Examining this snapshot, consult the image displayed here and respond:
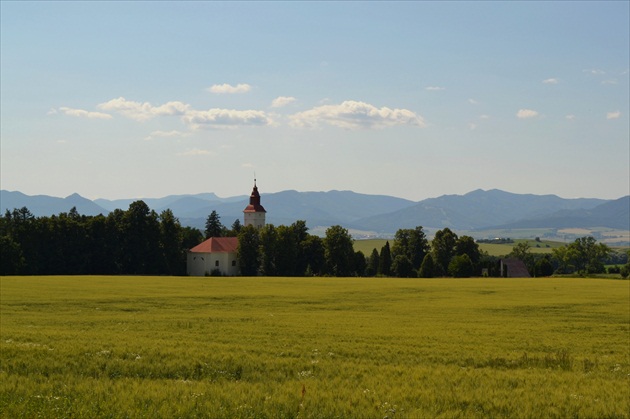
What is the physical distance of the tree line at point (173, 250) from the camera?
370 ft

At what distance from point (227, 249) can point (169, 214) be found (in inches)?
691

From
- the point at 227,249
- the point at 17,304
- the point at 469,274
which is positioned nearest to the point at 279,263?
the point at 227,249

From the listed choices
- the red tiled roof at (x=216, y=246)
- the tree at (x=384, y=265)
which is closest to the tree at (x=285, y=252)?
the red tiled roof at (x=216, y=246)

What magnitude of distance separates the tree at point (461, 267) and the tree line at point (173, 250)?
0.63ft

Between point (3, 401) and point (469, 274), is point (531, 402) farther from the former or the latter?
point (469, 274)

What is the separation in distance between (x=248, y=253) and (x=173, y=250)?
14484mm

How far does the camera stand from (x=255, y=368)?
19844 mm

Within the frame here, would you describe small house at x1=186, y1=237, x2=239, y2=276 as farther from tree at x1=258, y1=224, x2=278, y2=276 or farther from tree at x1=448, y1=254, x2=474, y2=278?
tree at x1=448, y1=254, x2=474, y2=278

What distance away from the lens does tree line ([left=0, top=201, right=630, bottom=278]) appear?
112625 mm

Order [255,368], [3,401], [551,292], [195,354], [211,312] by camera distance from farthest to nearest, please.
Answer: [551,292] → [211,312] → [195,354] → [255,368] → [3,401]

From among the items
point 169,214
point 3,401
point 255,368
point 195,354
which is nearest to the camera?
point 3,401

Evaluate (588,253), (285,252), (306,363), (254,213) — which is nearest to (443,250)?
(285,252)

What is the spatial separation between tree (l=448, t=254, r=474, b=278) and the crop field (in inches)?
3434

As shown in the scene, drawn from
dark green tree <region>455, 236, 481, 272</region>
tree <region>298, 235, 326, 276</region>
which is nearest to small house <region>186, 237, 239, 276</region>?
tree <region>298, 235, 326, 276</region>
